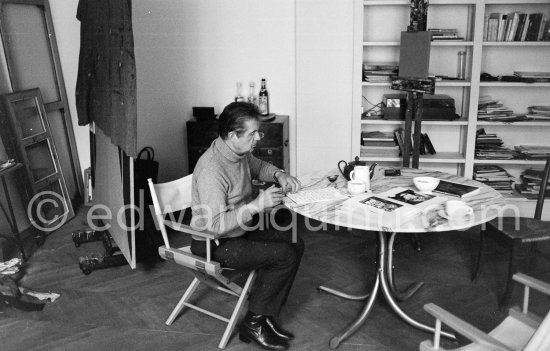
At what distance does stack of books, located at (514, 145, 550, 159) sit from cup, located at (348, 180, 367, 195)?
7.85 ft

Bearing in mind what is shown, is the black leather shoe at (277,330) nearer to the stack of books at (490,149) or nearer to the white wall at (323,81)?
the white wall at (323,81)

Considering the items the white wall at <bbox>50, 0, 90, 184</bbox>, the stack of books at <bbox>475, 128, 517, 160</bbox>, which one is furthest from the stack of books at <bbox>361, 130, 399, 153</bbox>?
the white wall at <bbox>50, 0, 90, 184</bbox>

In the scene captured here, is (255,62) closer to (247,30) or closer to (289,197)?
(247,30)

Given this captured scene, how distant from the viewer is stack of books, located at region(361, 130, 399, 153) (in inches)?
185

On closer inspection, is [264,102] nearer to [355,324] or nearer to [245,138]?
[245,138]

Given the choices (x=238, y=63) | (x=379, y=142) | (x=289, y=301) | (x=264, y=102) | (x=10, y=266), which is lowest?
(x=289, y=301)

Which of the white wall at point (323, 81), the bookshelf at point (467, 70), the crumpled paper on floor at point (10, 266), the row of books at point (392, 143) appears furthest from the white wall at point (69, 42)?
the row of books at point (392, 143)

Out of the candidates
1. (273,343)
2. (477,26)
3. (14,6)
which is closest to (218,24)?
(14,6)

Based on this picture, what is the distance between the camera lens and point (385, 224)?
2402mm

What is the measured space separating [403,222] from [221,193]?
0.90 meters

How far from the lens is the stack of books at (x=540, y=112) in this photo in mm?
4496

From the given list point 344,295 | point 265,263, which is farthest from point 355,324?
point 265,263

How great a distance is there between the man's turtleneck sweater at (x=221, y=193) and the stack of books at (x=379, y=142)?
6.72 ft

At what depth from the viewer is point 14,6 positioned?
4.44m
